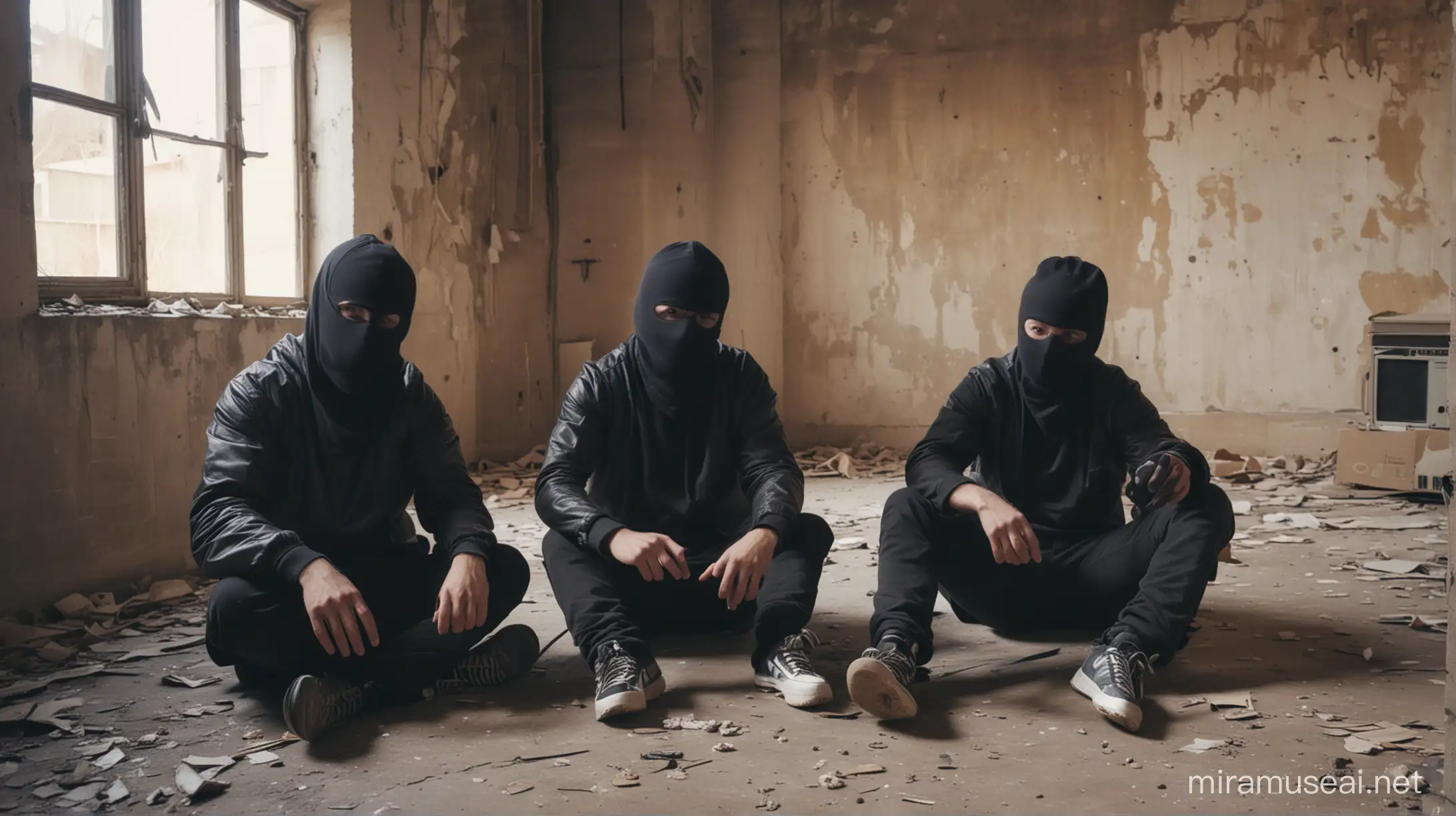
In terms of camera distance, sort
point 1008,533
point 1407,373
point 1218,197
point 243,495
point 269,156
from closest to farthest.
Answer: point 243,495 → point 1008,533 → point 269,156 → point 1407,373 → point 1218,197

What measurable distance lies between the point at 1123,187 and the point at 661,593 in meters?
5.44

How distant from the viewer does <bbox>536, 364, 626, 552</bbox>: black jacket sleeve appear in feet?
9.18

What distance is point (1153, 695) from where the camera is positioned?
2670mm

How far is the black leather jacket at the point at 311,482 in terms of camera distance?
2.49 meters

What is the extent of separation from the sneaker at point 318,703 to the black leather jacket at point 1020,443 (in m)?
1.58

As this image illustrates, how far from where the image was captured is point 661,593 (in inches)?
122

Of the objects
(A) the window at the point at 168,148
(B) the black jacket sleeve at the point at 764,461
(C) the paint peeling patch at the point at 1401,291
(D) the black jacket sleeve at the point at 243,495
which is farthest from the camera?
(C) the paint peeling patch at the point at 1401,291

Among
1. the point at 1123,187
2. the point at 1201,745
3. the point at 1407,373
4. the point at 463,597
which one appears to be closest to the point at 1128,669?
the point at 1201,745

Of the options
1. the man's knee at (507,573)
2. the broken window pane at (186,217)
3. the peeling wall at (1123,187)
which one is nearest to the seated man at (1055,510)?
the man's knee at (507,573)

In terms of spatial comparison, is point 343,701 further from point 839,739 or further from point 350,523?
point 839,739

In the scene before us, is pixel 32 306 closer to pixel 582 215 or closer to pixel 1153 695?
pixel 1153 695

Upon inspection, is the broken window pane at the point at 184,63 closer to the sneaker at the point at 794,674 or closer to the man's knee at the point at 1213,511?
the sneaker at the point at 794,674

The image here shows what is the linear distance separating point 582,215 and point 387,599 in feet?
16.0

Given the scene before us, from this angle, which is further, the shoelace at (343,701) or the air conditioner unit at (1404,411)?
the air conditioner unit at (1404,411)
